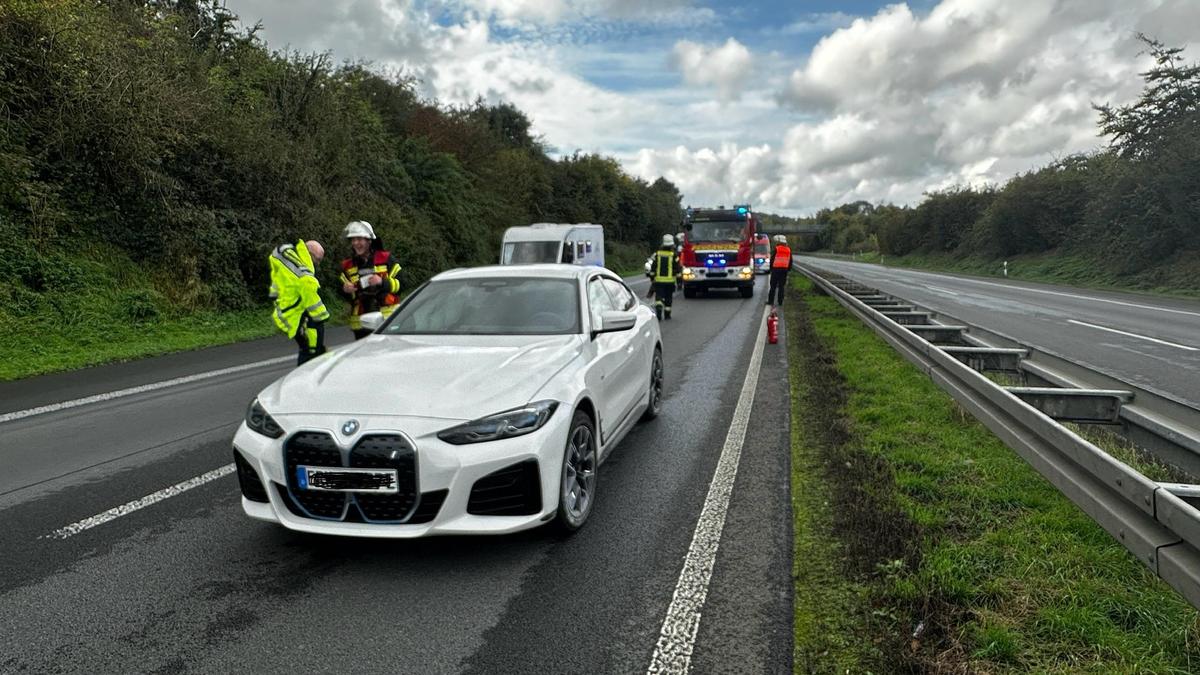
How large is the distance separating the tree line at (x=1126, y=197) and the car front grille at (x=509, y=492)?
33004 mm

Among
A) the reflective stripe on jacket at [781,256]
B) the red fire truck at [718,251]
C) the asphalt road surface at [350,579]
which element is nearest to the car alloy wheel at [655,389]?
the asphalt road surface at [350,579]

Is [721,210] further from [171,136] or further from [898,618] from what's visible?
[898,618]

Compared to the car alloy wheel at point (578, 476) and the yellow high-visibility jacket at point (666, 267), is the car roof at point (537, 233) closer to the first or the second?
the yellow high-visibility jacket at point (666, 267)

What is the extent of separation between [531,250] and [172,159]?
8601 mm

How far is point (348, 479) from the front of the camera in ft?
11.3

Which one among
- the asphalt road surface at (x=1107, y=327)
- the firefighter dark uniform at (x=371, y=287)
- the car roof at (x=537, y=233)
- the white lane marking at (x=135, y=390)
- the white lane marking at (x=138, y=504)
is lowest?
the asphalt road surface at (x=1107, y=327)

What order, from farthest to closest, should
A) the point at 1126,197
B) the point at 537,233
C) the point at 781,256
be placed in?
the point at 1126,197
the point at 537,233
the point at 781,256

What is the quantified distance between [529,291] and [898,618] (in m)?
3.34

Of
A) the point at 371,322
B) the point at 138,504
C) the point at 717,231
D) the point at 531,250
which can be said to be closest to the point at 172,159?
the point at 531,250

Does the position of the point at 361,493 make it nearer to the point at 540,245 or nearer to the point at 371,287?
the point at 371,287

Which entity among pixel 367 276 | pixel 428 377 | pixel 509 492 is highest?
pixel 367 276

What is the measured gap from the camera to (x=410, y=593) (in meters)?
3.38

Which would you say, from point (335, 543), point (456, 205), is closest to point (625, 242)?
point (456, 205)

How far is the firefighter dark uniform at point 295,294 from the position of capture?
21.7 ft
